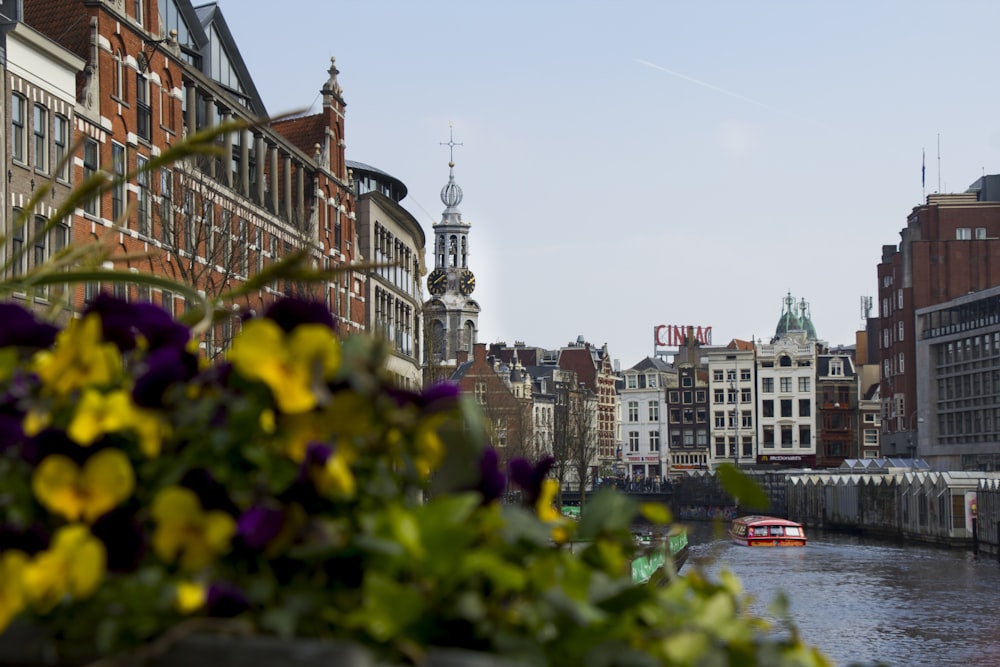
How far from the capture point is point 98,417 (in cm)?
138

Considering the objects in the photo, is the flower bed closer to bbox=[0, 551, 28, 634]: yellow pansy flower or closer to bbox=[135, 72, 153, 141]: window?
bbox=[0, 551, 28, 634]: yellow pansy flower

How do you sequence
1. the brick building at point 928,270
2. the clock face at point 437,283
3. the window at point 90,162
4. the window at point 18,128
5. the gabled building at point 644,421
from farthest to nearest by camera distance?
the clock face at point 437,283 < the gabled building at point 644,421 < the brick building at point 928,270 < the window at point 90,162 < the window at point 18,128

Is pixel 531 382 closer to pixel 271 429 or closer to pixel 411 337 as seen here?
pixel 411 337

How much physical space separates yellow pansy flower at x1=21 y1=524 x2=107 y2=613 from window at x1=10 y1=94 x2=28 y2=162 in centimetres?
2748

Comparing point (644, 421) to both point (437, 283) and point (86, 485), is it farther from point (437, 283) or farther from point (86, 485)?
point (86, 485)

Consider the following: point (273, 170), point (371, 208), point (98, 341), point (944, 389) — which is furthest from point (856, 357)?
point (98, 341)

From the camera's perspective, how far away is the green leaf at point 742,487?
5.63ft

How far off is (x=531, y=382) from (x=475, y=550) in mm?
123776

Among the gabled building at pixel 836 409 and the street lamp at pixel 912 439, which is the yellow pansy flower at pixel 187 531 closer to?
the street lamp at pixel 912 439

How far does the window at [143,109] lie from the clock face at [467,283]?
363 ft

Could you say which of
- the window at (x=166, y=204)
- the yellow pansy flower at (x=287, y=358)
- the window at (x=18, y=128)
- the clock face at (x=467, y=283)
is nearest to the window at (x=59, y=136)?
the window at (x=18, y=128)

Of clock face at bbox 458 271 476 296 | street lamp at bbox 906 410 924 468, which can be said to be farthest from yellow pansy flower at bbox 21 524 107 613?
clock face at bbox 458 271 476 296

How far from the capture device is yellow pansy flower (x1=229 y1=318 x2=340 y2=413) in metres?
1.33

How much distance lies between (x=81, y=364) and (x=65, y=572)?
32cm
